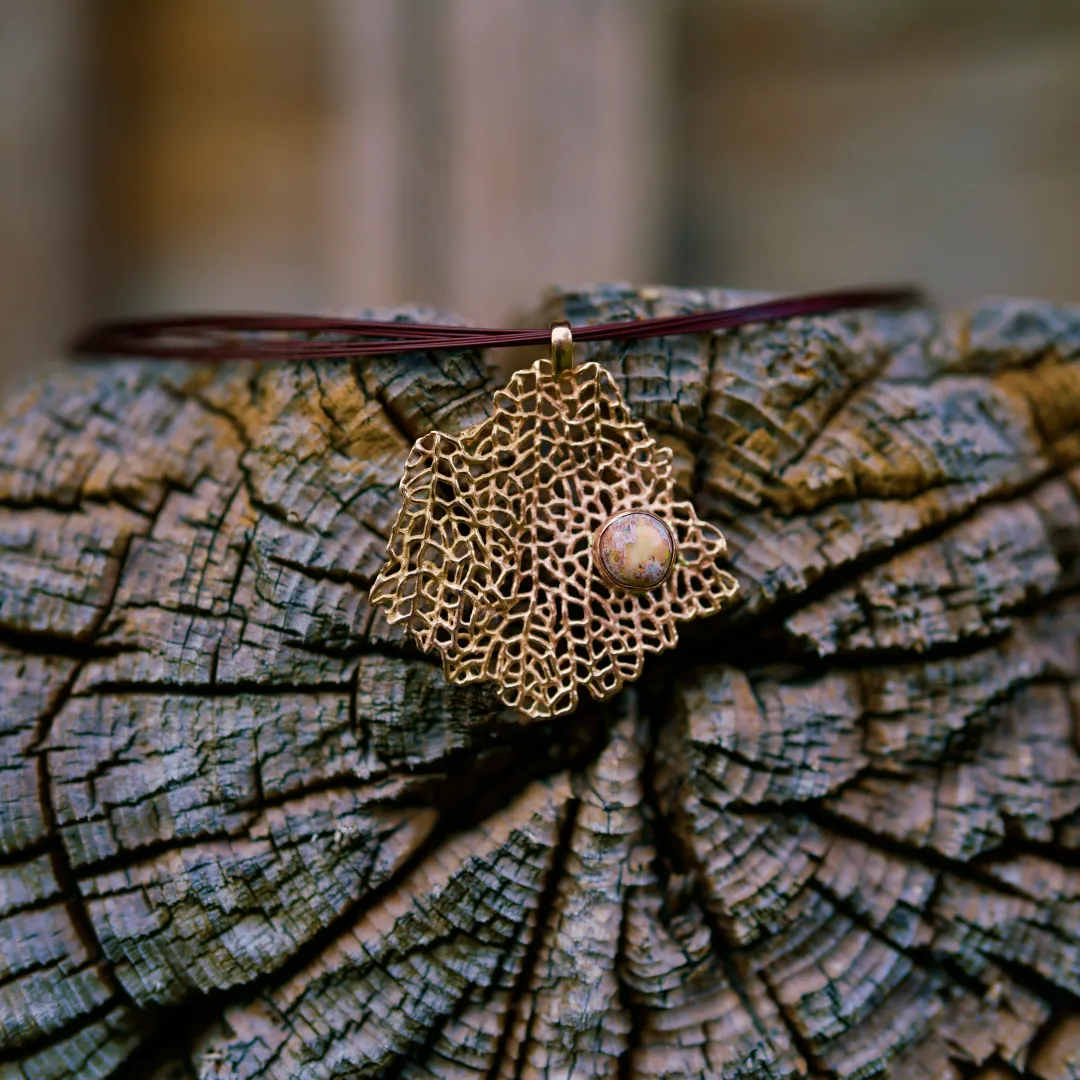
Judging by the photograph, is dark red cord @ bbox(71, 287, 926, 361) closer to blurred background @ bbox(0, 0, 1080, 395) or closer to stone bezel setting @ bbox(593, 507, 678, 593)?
stone bezel setting @ bbox(593, 507, 678, 593)

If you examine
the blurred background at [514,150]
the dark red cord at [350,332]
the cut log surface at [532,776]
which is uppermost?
the blurred background at [514,150]

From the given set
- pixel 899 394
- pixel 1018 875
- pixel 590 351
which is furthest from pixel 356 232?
pixel 1018 875

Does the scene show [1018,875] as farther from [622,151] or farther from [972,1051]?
[622,151]

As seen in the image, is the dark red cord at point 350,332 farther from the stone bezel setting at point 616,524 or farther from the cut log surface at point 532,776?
the stone bezel setting at point 616,524

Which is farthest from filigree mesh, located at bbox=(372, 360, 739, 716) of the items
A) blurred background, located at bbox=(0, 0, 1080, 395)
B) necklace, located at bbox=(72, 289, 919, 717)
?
blurred background, located at bbox=(0, 0, 1080, 395)

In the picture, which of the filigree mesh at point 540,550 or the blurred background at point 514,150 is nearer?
the filigree mesh at point 540,550

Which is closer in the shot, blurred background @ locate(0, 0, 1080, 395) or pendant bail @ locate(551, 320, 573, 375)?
pendant bail @ locate(551, 320, 573, 375)

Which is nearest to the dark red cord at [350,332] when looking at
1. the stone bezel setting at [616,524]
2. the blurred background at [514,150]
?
the stone bezel setting at [616,524]

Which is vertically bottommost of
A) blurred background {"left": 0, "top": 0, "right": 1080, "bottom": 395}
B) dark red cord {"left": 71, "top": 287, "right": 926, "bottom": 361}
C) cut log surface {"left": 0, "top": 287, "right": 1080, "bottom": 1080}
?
cut log surface {"left": 0, "top": 287, "right": 1080, "bottom": 1080}
